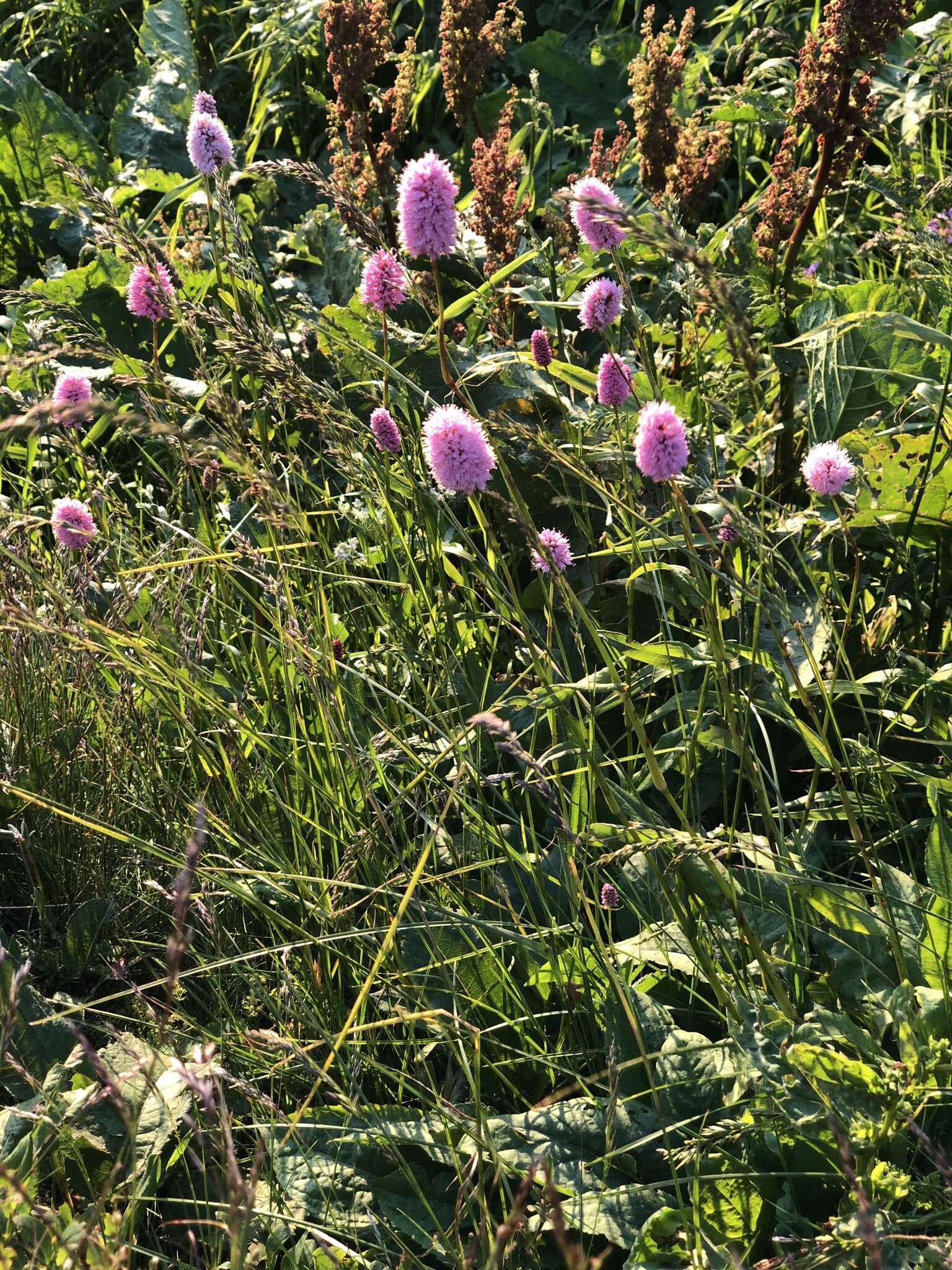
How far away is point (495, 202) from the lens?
229 centimetres

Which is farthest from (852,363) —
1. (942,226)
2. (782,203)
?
(942,226)

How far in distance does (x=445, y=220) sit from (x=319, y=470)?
1188mm

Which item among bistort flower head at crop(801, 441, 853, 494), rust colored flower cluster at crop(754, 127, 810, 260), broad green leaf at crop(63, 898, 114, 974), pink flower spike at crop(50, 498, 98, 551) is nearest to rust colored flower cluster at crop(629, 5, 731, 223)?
rust colored flower cluster at crop(754, 127, 810, 260)

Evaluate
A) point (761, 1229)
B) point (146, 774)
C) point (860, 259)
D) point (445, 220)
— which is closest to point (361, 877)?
point (146, 774)

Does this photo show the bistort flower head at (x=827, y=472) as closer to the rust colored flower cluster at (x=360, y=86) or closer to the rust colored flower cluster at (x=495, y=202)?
the rust colored flower cluster at (x=495, y=202)

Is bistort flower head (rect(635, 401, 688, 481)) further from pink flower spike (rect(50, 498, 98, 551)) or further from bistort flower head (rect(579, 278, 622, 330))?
pink flower spike (rect(50, 498, 98, 551))

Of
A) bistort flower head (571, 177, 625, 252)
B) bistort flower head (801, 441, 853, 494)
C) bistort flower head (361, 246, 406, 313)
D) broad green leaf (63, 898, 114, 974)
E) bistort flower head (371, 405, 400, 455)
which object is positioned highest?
bistort flower head (571, 177, 625, 252)

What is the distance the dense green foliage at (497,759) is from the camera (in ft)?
3.85

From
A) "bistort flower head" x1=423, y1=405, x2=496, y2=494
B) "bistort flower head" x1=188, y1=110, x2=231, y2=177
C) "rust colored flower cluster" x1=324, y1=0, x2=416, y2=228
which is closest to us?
"bistort flower head" x1=423, y1=405, x2=496, y2=494

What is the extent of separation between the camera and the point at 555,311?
2.35 metres

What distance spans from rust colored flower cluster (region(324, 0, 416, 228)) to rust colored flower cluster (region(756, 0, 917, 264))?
2.65 ft

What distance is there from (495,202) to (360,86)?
43cm

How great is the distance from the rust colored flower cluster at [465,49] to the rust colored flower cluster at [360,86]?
136 millimetres

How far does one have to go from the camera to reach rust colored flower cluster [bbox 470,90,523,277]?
89.3 inches
